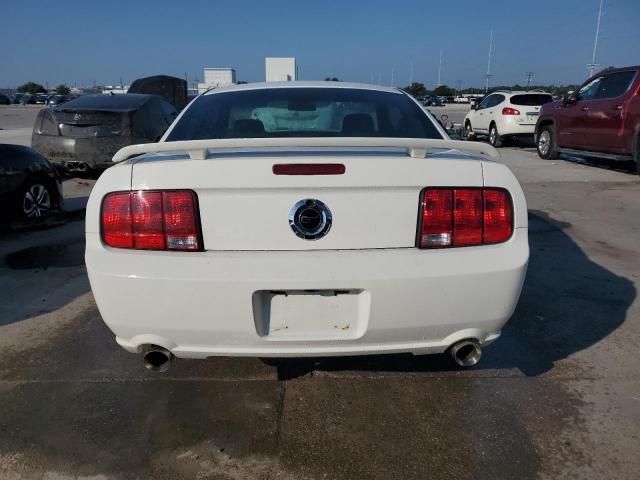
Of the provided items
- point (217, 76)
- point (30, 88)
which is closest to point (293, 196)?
point (217, 76)

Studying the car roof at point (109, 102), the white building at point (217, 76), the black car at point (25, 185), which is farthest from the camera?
the white building at point (217, 76)

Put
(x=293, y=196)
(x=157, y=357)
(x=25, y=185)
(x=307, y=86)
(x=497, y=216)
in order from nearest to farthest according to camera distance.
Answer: (x=293, y=196), (x=497, y=216), (x=157, y=357), (x=307, y=86), (x=25, y=185)

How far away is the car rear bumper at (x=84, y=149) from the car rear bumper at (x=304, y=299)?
21.2 ft

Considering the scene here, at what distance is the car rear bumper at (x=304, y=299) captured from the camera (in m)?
2.01

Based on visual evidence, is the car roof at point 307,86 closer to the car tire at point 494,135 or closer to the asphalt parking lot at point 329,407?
the asphalt parking lot at point 329,407

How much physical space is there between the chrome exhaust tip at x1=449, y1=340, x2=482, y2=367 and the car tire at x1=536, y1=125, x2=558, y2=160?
10.6 metres

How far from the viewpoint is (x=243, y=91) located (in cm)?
331

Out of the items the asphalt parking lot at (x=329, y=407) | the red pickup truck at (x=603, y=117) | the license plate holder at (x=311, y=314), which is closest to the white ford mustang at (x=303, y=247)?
the license plate holder at (x=311, y=314)

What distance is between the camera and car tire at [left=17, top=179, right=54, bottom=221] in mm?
5631

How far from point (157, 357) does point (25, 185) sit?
430 cm

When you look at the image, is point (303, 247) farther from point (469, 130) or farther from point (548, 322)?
point (469, 130)

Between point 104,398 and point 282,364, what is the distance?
92 centimetres

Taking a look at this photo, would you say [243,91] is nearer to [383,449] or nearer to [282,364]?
[282,364]

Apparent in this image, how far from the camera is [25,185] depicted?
5.63m
